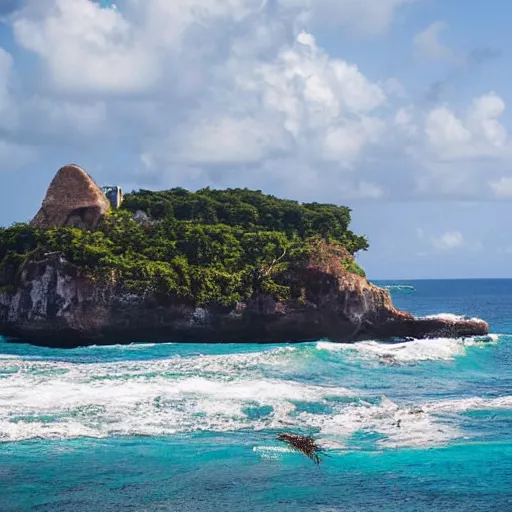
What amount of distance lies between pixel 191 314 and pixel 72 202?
402 inches

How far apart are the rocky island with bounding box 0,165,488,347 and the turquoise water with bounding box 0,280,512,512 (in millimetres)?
5132

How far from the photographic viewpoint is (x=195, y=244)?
4034 centimetres

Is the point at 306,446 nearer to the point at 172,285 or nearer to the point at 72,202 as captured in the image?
the point at 172,285

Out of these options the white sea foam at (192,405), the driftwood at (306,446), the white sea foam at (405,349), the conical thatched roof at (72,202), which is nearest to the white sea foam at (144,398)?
the white sea foam at (192,405)

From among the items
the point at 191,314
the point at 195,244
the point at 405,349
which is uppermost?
the point at 195,244

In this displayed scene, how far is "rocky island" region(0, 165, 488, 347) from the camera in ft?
121

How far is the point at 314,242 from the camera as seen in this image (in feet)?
134

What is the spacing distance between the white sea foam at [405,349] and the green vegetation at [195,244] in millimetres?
4309

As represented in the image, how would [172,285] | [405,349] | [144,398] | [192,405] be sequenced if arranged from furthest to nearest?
[172,285] < [405,349] < [144,398] < [192,405]

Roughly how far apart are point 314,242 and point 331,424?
68.6 ft

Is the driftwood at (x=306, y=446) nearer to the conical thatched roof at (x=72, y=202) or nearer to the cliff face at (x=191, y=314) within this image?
the cliff face at (x=191, y=314)

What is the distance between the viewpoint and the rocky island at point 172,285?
36938mm

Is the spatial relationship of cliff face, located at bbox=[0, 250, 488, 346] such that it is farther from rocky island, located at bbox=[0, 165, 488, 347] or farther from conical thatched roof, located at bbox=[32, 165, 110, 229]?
conical thatched roof, located at bbox=[32, 165, 110, 229]

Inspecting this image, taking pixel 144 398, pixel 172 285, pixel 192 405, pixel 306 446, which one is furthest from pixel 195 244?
pixel 306 446
